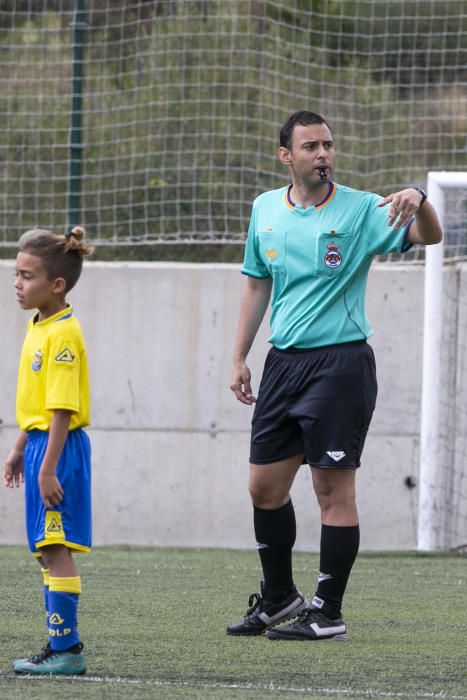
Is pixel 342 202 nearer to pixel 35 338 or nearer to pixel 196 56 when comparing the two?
pixel 35 338

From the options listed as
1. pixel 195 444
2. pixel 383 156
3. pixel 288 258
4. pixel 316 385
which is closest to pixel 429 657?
pixel 316 385

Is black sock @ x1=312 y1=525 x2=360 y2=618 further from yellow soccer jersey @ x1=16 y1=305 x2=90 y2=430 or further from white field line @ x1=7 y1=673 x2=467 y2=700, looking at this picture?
yellow soccer jersey @ x1=16 y1=305 x2=90 y2=430

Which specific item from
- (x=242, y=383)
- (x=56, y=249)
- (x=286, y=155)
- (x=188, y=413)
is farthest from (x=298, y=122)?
(x=188, y=413)

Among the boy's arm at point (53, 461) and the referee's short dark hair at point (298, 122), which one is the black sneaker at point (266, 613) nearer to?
the boy's arm at point (53, 461)

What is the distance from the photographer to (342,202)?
4641 millimetres

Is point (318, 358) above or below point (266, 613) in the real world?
above

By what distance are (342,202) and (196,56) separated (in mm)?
4331

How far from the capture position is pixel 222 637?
14.8ft

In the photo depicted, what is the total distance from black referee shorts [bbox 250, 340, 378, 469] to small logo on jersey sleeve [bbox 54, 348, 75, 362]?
112cm

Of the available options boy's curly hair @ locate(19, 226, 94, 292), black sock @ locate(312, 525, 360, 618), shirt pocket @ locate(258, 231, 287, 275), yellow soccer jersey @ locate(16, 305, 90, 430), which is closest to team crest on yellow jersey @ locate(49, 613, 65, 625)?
yellow soccer jersey @ locate(16, 305, 90, 430)

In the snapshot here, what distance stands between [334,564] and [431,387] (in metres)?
3.14

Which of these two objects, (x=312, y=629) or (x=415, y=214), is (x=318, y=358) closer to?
(x=415, y=214)

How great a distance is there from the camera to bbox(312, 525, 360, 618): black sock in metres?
4.60

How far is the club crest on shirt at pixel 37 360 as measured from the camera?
378cm
